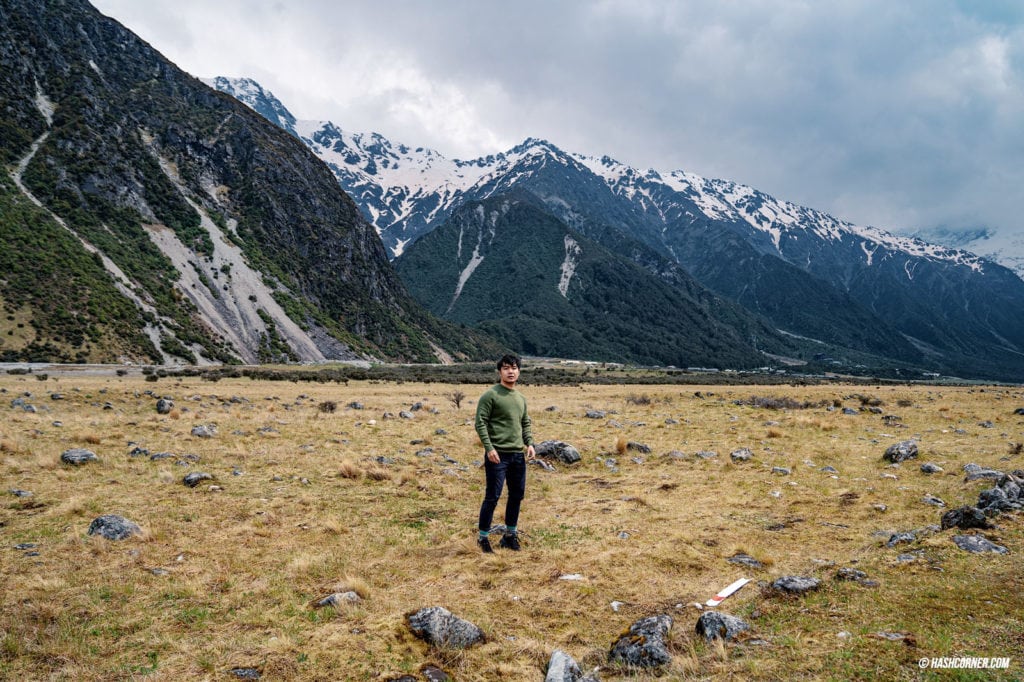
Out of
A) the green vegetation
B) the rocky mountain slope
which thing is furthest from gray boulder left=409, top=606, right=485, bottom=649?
the rocky mountain slope

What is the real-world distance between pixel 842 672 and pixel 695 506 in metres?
6.51

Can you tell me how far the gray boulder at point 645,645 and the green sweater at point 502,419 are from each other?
366 cm

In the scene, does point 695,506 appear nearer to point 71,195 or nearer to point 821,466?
point 821,466

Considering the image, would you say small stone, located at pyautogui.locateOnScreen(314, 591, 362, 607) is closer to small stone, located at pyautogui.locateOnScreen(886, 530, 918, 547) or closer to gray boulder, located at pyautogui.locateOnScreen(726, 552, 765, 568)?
gray boulder, located at pyautogui.locateOnScreen(726, 552, 765, 568)

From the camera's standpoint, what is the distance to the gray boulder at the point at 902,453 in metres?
14.2

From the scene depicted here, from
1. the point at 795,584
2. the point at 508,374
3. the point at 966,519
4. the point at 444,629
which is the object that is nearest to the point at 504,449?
the point at 508,374

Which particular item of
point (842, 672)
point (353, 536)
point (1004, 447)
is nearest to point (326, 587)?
point (353, 536)

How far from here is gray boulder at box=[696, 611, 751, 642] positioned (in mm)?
5496

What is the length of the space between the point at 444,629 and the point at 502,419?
3.81 metres

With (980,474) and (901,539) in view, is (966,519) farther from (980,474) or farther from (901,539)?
(980,474)

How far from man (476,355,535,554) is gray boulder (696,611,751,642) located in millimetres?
3676

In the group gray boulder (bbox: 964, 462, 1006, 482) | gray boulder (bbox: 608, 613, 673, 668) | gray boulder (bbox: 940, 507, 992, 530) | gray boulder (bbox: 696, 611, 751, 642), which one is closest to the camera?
gray boulder (bbox: 608, 613, 673, 668)

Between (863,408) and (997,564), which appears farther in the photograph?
(863,408)

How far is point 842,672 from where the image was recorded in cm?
457
